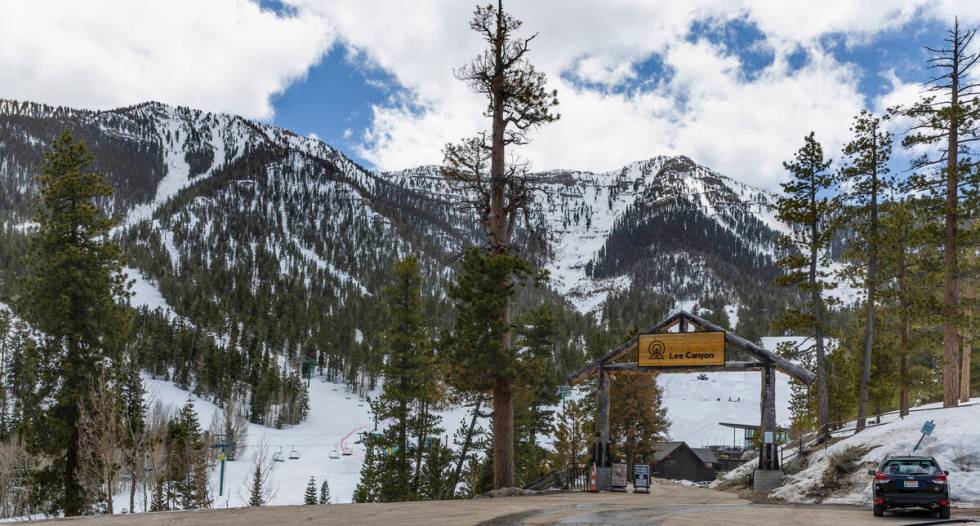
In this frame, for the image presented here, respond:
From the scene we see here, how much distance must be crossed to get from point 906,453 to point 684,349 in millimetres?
7777

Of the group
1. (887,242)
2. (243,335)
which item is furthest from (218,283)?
(887,242)

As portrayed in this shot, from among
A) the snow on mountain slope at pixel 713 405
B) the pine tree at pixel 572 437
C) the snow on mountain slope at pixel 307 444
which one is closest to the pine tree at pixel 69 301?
the pine tree at pixel 572 437

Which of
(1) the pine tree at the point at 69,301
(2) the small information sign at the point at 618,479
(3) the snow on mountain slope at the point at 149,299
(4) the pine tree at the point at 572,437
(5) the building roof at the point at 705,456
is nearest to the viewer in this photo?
(1) the pine tree at the point at 69,301

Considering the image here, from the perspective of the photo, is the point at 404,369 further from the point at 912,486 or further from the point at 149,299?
the point at 149,299

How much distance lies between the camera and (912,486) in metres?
14.1

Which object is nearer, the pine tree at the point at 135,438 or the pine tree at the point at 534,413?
the pine tree at the point at 135,438

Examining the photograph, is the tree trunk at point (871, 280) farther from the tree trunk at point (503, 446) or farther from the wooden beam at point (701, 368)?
the tree trunk at point (503, 446)

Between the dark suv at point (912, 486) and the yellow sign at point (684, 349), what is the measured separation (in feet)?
32.7

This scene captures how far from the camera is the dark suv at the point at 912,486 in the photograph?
13.9 m

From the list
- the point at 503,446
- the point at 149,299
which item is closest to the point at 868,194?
the point at 503,446

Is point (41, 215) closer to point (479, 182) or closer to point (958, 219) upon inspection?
point (479, 182)

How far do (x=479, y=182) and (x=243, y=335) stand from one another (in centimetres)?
13445

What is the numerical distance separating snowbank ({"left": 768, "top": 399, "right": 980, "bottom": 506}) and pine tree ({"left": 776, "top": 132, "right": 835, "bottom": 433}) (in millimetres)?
4629

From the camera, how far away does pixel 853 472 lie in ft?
65.9
